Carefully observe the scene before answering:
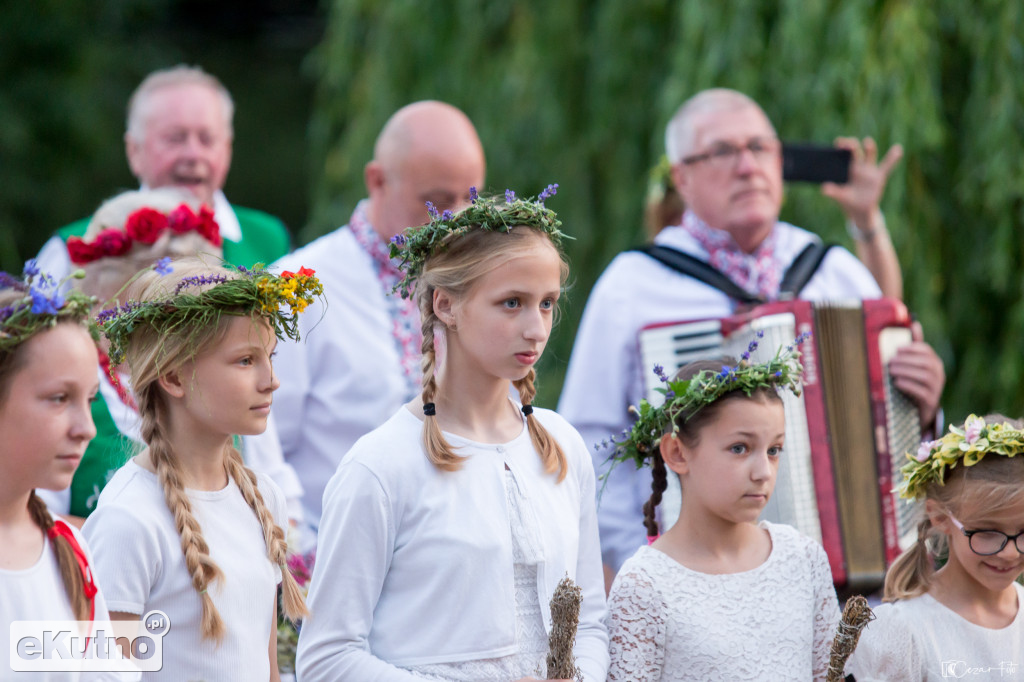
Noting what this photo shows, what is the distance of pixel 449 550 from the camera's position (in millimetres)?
2582

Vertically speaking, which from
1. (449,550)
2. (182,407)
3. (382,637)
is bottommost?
(382,637)

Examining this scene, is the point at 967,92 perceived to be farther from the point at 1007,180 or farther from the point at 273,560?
the point at 273,560

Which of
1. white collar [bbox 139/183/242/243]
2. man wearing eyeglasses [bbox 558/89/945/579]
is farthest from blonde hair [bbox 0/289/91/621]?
white collar [bbox 139/183/242/243]

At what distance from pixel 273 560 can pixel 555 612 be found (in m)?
0.66

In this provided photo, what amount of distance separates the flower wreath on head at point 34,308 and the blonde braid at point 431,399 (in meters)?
0.76

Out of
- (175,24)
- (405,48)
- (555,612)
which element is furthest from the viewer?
(175,24)

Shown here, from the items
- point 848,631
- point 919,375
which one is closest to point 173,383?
point 848,631

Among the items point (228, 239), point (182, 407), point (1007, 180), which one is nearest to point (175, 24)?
point (228, 239)

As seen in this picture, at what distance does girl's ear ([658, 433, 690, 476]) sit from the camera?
2973mm

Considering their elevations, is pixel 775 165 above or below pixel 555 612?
above

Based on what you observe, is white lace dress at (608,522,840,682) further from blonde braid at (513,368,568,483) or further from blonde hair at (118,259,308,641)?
blonde hair at (118,259,308,641)

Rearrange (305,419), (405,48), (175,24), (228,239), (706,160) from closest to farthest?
(305,419), (706,160), (228,239), (405,48), (175,24)

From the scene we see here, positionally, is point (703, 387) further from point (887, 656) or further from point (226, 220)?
point (226, 220)

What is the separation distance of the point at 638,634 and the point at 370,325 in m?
1.76
